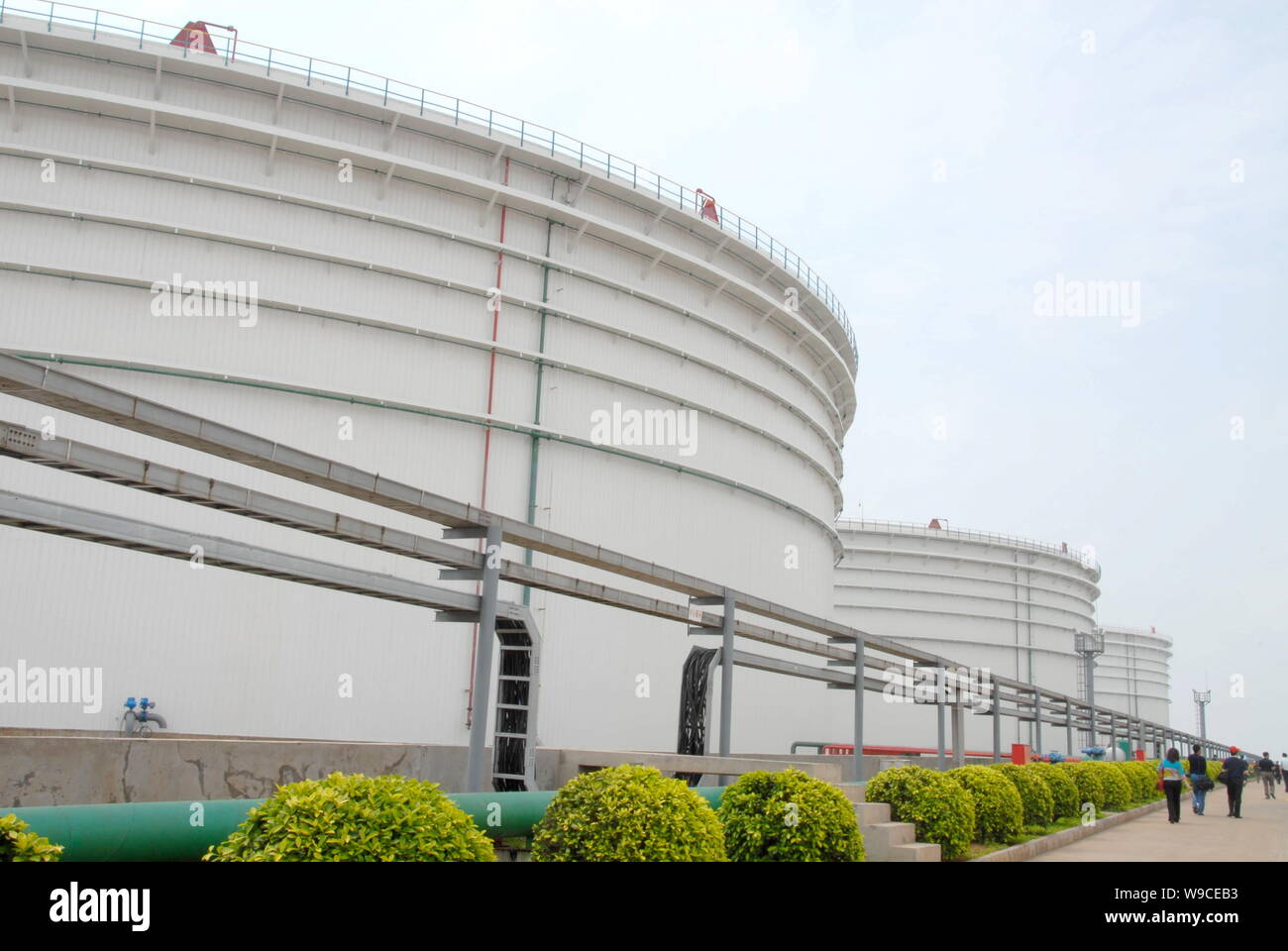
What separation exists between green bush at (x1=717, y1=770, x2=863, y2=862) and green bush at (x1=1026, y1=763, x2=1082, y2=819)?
9491mm

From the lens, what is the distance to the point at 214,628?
2095 centimetres

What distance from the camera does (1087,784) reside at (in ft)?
67.5

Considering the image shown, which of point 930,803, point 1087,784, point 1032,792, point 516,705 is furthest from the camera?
point 1087,784

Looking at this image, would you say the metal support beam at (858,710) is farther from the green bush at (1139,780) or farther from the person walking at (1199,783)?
the person walking at (1199,783)

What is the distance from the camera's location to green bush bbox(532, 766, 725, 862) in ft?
23.4

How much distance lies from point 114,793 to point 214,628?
10.1 metres

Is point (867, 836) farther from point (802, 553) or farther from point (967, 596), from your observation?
point (967, 596)

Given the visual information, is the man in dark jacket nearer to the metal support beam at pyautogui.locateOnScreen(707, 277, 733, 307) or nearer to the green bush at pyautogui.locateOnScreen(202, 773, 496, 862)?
the metal support beam at pyautogui.locateOnScreen(707, 277, 733, 307)

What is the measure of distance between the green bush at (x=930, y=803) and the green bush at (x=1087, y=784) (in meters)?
8.59

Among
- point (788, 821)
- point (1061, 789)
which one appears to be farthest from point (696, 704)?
point (788, 821)

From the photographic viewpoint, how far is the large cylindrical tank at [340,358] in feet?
68.5

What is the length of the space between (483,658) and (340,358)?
12.8 meters

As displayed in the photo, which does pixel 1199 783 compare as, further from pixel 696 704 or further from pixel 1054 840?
pixel 696 704
